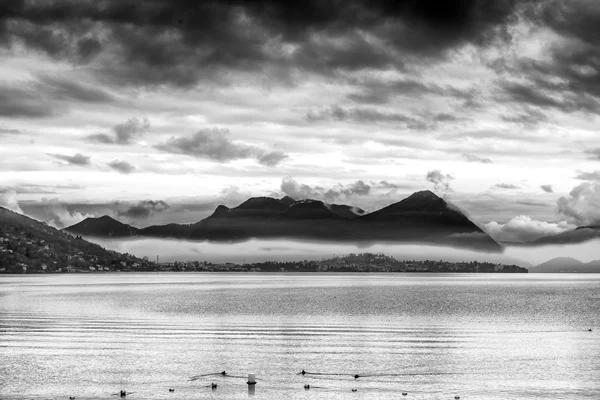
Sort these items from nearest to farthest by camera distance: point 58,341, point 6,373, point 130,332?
point 6,373, point 58,341, point 130,332

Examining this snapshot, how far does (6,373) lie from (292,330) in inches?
1955

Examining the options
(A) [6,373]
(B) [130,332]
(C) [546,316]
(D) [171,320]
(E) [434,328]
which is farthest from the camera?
(C) [546,316]

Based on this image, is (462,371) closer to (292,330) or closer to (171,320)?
(292,330)

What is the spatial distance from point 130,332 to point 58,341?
15240 mm

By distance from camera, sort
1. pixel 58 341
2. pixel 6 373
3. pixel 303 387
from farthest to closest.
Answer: pixel 58 341 → pixel 6 373 → pixel 303 387

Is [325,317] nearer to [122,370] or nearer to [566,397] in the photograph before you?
[122,370]

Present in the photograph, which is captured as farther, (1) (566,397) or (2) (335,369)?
(2) (335,369)

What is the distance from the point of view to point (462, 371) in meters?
67.9

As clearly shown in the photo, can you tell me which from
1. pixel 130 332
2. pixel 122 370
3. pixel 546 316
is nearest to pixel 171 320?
pixel 130 332

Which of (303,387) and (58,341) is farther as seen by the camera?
(58,341)

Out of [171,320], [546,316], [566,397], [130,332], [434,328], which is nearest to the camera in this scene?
[566,397]

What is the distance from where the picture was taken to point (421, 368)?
6912 cm

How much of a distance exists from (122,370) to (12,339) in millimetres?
31538

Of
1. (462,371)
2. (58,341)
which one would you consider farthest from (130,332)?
(462,371)
